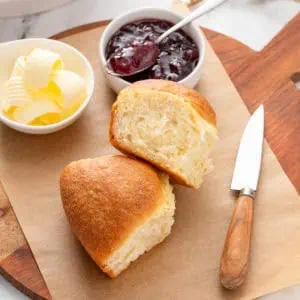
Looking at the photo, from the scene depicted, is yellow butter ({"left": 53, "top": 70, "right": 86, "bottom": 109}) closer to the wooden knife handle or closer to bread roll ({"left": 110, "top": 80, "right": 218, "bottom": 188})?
bread roll ({"left": 110, "top": 80, "right": 218, "bottom": 188})

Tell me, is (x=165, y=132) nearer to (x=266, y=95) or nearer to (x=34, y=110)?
(x=34, y=110)

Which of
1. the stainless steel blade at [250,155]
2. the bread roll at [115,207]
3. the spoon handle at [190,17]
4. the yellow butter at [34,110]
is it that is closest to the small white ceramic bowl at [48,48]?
the yellow butter at [34,110]

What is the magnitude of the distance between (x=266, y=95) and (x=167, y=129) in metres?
0.68

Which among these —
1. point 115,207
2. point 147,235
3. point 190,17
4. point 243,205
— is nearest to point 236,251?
point 243,205

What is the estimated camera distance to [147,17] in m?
3.04

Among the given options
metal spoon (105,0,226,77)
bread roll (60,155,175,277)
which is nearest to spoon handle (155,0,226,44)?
metal spoon (105,0,226,77)

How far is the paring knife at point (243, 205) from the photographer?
7.80 ft

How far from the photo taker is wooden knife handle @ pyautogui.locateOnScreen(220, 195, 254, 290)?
237 cm

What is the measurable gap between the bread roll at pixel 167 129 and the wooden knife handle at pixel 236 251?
21 cm

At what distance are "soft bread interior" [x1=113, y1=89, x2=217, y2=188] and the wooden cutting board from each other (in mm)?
442

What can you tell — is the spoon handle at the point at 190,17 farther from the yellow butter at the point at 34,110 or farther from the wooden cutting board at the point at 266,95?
the yellow butter at the point at 34,110

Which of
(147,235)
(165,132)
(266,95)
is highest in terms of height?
(165,132)

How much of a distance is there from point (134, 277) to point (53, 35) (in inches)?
50.0

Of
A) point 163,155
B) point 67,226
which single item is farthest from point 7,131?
point 163,155
